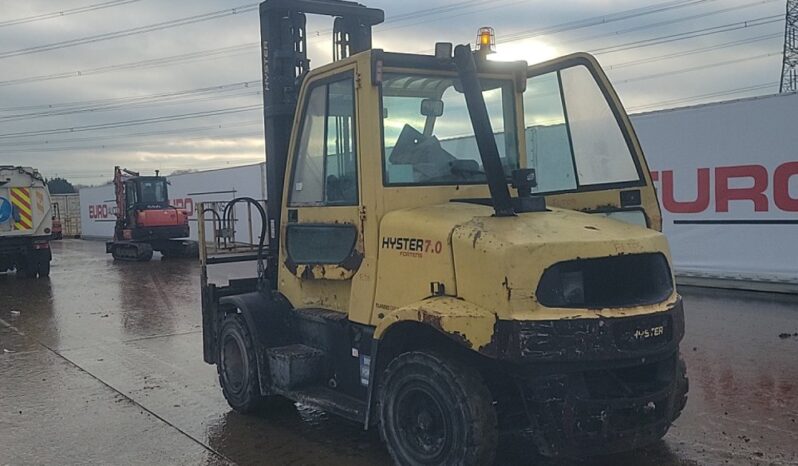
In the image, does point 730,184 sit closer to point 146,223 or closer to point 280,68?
point 280,68

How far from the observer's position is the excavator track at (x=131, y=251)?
23125 millimetres

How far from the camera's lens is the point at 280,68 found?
6176 millimetres

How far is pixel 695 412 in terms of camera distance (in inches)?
229

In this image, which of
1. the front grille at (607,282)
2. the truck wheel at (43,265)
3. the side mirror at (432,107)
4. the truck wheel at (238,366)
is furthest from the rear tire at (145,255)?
the front grille at (607,282)

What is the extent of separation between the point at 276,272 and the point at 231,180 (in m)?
19.5

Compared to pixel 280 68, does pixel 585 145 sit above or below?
below

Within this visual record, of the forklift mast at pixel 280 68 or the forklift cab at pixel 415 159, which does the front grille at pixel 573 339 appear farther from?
the forklift mast at pixel 280 68

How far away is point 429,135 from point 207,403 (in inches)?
129

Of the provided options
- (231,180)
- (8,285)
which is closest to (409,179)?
(8,285)

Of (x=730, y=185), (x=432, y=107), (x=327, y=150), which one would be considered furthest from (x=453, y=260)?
(x=730, y=185)

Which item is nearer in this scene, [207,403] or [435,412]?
[435,412]

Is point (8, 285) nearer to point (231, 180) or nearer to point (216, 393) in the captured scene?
point (231, 180)

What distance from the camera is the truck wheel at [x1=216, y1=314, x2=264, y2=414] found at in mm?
5852

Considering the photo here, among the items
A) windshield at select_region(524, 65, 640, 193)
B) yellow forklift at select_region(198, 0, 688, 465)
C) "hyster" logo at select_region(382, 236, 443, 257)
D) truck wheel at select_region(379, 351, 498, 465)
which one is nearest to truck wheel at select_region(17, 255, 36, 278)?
yellow forklift at select_region(198, 0, 688, 465)
